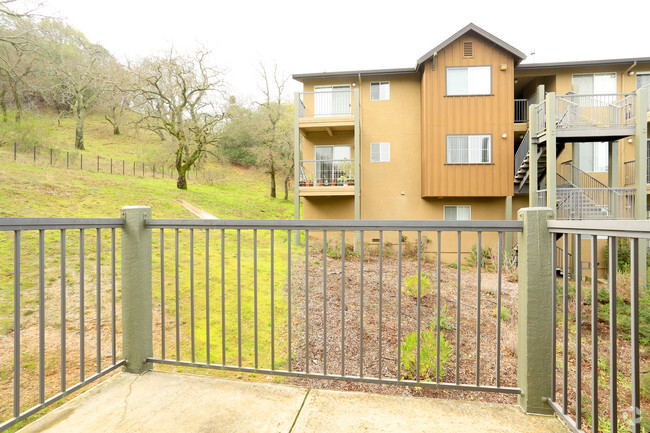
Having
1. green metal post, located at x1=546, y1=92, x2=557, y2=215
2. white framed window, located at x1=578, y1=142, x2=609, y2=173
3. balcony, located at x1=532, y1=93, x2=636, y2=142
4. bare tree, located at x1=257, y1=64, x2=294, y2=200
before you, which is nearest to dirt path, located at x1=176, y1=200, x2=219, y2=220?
bare tree, located at x1=257, y1=64, x2=294, y2=200

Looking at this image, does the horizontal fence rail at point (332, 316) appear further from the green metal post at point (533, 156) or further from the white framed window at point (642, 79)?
the white framed window at point (642, 79)

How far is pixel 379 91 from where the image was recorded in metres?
13.4

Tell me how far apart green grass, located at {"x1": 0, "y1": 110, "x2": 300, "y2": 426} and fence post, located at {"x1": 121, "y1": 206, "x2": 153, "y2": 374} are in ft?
2.12

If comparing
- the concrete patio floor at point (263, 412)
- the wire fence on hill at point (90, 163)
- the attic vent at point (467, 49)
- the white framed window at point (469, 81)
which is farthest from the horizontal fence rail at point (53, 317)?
the attic vent at point (467, 49)

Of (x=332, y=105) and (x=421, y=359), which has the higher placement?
(x=332, y=105)

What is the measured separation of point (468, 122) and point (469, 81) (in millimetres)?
1530

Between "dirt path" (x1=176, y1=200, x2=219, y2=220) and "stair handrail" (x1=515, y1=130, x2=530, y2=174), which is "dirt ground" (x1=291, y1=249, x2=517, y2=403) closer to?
"stair handrail" (x1=515, y1=130, x2=530, y2=174)

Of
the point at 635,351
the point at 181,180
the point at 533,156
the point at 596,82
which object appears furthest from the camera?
the point at 181,180

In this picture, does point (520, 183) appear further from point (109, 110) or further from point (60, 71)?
point (109, 110)

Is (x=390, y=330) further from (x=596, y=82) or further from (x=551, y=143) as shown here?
(x=596, y=82)

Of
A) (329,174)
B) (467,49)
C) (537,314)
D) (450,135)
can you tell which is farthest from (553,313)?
(467,49)

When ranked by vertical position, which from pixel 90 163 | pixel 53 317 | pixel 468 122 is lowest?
pixel 53 317

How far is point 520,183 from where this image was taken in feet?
40.2

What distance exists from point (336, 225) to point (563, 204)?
34.6 ft
